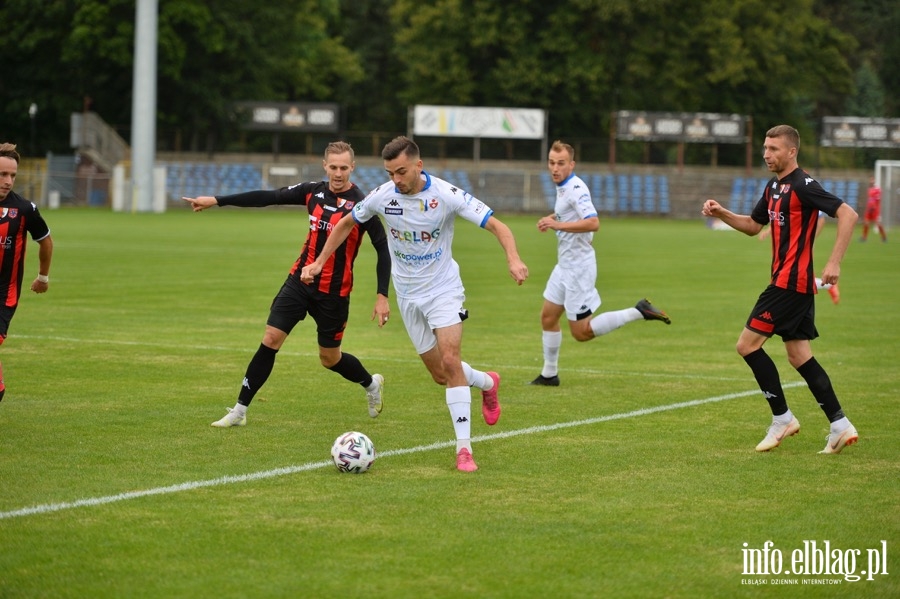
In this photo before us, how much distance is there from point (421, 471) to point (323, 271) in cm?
235

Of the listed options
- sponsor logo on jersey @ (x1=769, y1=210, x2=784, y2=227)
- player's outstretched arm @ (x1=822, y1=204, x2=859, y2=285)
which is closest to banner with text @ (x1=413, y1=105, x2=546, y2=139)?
sponsor logo on jersey @ (x1=769, y1=210, x2=784, y2=227)

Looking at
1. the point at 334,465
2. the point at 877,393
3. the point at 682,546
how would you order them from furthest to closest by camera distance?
the point at 877,393
the point at 334,465
the point at 682,546

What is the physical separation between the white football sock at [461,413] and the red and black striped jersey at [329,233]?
5.32 feet

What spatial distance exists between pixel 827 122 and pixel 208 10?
106ft

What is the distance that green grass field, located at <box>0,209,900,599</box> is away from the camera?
5.65 m

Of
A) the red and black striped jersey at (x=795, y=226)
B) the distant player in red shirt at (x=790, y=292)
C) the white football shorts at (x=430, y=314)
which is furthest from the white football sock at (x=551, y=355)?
the red and black striped jersey at (x=795, y=226)

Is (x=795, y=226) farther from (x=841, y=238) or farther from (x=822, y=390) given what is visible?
(x=822, y=390)

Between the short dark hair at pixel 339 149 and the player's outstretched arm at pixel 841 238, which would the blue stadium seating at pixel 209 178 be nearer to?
the short dark hair at pixel 339 149

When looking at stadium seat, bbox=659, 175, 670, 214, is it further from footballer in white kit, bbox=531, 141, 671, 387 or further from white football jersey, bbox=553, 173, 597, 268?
white football jersey, bbox=553, 173, 597, 268

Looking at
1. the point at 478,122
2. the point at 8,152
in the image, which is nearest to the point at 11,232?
the point at 8,152

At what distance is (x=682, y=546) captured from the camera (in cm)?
611

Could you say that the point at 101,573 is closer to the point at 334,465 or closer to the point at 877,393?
the point at 334,465

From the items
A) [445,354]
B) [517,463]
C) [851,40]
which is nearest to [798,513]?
[517,463]

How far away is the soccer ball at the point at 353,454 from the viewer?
301 inches
